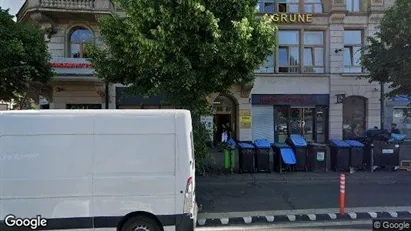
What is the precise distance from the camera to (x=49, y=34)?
665 inches

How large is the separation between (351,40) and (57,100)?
16.8 m

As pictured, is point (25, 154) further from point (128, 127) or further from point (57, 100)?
point (57, 100)

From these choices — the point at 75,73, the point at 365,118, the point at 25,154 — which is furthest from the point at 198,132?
the point at 365,118

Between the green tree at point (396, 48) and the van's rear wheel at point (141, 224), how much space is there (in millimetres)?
9277

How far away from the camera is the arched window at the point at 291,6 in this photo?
1977cm

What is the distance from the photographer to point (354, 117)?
20484mm

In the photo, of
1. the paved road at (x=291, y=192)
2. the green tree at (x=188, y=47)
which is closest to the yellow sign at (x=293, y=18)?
the green tree at (x=188, y=47)


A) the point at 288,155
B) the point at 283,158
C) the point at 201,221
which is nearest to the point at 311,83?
the point at 288,155

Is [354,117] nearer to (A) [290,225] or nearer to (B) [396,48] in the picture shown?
→ (B) [396,48]

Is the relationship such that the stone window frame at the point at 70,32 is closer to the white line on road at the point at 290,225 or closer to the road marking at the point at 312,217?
the white line on road at the point at 290,225

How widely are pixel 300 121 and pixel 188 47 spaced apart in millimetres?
13372

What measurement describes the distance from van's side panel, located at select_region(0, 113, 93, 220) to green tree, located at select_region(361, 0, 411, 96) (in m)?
10.0
